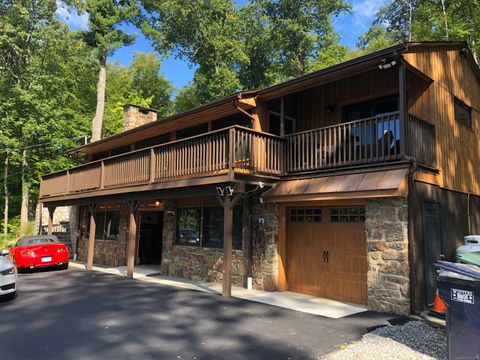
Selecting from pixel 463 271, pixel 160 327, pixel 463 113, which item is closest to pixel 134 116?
pixel 160 327

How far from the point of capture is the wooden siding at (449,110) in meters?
9.24

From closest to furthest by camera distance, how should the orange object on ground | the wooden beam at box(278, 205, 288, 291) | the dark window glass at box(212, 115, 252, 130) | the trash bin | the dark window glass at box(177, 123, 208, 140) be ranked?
the trash bin → the orange object on ground → the wooden beam at box(278, 205, 288, 291) → the dark window glass at box(212, 115, 252, 130) → the dark window glass at box(177, 123, 208, 140)

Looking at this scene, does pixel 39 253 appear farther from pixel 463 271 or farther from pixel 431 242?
pixel 463 271

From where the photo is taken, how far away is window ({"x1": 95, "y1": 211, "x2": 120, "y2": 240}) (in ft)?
54.8

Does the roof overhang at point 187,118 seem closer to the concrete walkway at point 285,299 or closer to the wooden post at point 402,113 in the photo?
the wooden post at point 402,113

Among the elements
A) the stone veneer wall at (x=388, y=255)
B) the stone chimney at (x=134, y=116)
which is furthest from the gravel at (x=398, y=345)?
the stone chimney at (x=134, y=116)

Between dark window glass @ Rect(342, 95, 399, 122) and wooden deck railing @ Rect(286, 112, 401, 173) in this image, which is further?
dark window glass @ Rect(342, 95, 399, 122)

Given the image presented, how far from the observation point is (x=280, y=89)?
32.4 ft

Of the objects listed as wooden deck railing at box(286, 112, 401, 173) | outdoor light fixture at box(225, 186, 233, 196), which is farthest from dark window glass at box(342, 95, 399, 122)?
outdoor light fixture at box(225, 186, 233, 196)

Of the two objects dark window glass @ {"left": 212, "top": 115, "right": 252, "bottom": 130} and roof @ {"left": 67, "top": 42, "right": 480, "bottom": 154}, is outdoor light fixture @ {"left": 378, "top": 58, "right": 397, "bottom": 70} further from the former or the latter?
dark window glass @ {"left": 212, "top": 115, "right": 252, "bottom": 130}

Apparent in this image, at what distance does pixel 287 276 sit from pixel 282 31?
942 inches

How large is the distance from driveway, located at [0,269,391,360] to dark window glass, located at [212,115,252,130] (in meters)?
5.22

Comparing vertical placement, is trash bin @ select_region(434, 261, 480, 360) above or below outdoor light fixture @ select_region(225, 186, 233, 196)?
below

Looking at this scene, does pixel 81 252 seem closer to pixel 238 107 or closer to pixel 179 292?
pixel 179 292
